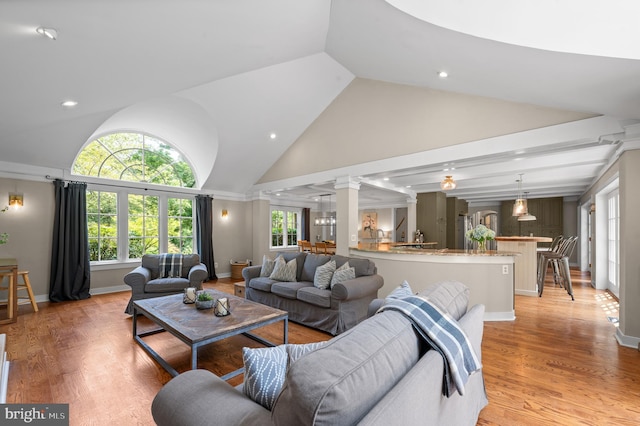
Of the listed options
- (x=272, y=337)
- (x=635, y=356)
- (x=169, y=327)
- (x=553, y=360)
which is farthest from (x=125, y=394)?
(x=635, y=356)

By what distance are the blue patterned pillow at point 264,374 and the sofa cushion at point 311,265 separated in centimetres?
307

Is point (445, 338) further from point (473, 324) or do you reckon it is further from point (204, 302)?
point (204, 302)

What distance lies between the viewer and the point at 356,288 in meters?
3.53

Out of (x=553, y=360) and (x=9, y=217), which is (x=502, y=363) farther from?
(x=9, y=217)

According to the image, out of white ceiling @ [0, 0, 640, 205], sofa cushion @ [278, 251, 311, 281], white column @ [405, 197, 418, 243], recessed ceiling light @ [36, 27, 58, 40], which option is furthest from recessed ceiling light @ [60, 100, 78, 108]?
white column @ [405, 197, 418, 243]

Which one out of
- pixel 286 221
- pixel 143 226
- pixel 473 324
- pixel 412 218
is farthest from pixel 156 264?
pixel 412 218

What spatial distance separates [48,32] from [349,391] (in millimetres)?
3363

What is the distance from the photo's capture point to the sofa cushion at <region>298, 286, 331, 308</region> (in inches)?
141

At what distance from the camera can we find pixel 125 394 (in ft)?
7.61

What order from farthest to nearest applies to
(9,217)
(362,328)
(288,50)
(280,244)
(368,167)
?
(280,244)
(368,167)
(9,217)
(288,50)
(362,328)

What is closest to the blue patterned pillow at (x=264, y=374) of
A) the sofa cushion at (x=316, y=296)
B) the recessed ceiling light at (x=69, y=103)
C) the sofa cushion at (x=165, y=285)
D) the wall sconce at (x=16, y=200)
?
the sofa cushion at (x=316, y=296)

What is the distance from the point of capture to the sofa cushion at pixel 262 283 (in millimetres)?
4305

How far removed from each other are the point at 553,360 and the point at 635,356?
2.85ft

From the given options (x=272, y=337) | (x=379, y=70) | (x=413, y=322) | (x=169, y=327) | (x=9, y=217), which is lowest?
(x=272, y=337)
